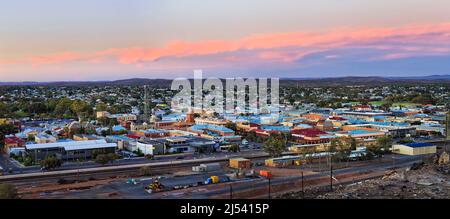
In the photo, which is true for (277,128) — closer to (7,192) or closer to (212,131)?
(212,131)

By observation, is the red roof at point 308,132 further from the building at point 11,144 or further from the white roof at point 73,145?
the building at point 11,144

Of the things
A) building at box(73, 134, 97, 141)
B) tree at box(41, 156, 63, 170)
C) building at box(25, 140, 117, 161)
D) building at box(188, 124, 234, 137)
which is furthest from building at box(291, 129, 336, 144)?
tree at box(41, 156, 63, 170)

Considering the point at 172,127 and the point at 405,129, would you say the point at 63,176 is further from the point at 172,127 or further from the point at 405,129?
the point at 405,129

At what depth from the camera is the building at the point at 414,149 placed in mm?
15125

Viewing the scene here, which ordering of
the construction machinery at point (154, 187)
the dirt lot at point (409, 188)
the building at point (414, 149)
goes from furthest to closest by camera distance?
the building at point (414, 149)
the construction machinery at point (154, 187)
the dirt lot at point (409, 188)

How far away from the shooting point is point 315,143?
17438mm

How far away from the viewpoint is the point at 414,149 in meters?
15.1

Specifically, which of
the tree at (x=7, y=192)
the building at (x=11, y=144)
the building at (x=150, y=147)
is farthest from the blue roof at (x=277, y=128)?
the tree at (x=7, y=192)

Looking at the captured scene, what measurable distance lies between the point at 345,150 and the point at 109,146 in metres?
7.17

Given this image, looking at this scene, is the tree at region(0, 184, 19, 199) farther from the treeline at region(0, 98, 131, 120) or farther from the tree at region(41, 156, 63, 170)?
the treeline at region(0, 98, 131, 120)

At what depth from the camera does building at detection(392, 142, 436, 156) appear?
15125 millimetres

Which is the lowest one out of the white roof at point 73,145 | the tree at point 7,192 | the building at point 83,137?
the building at point 83,137

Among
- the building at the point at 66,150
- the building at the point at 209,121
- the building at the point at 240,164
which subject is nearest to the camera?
the building at the point at 240,164

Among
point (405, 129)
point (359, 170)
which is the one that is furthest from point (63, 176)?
point (405, 129)
